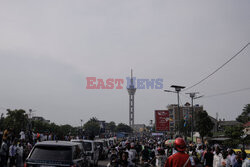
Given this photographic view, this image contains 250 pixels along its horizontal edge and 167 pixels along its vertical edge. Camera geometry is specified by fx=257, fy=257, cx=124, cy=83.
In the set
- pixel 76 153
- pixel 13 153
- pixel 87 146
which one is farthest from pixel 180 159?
pixel 87 146

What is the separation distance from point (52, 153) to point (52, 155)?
0.06 m

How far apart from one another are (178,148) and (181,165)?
0.90 ft

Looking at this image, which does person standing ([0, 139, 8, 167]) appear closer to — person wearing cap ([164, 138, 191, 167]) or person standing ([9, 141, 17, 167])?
person standing ([9, 141, 17, 167])

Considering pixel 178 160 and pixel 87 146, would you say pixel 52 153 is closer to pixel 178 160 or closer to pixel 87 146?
pixel 178 160

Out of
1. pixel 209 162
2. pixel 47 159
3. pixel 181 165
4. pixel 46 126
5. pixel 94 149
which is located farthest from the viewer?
pixel 46 126

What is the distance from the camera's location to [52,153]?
7457 mm

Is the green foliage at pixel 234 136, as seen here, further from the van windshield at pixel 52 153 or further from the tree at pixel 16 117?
the tree at pixel 16 117

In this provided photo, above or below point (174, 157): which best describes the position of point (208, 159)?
below

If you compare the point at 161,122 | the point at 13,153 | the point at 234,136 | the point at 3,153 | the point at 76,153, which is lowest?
the point at 234,136

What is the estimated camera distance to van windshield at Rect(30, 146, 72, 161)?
738cm

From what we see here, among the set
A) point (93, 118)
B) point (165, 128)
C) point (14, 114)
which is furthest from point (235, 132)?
point (93, 118)

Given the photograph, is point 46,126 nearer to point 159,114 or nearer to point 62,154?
point 159,114

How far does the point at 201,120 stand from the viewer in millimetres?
55594

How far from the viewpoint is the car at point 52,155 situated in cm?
727
